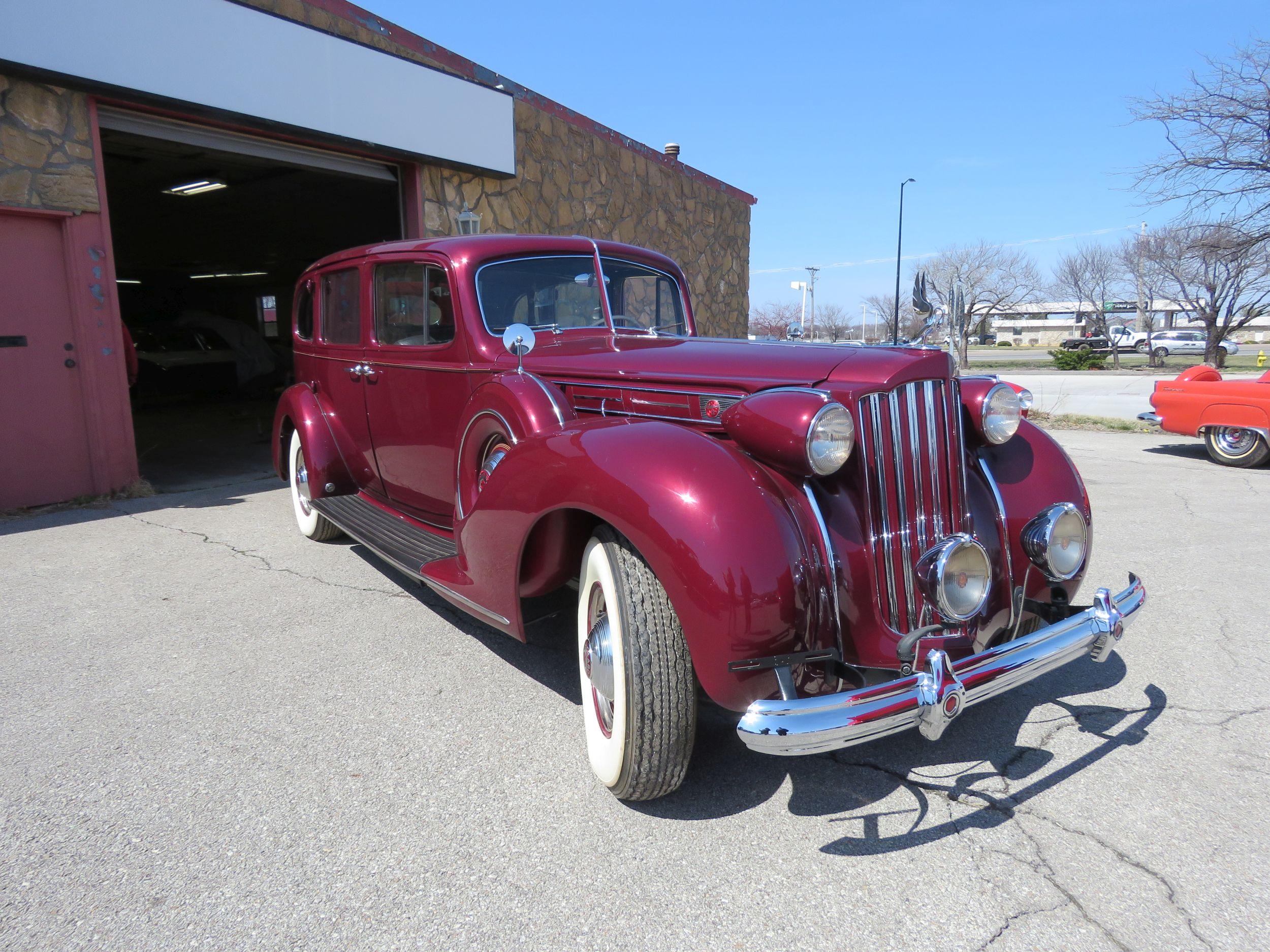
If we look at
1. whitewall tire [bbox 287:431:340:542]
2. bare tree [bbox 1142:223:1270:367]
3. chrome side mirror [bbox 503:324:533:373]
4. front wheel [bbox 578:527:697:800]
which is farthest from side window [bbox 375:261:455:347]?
bare tree [bbox 1142:223:1270:367]

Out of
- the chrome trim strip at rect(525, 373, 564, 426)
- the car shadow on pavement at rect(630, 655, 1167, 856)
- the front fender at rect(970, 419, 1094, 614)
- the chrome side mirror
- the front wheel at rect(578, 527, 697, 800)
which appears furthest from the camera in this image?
the chrome side mirror

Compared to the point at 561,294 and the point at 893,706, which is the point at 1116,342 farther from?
the point at 893,706

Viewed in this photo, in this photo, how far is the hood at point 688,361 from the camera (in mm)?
2459

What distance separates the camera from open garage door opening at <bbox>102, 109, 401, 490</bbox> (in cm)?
741

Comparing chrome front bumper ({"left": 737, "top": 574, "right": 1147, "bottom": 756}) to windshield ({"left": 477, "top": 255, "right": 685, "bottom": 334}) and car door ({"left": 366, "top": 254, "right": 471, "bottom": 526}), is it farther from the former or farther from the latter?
windshield ({"left": 477, "top": 255, "right": 685, "bottom": 334})

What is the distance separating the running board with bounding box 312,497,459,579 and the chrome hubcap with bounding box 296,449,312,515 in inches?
19.1

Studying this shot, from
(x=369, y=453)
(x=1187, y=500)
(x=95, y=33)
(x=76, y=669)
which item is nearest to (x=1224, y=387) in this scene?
(x=1187, y=500)

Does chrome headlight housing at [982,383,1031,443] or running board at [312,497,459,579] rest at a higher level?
chrome headlight housing at [982,383,1031,443]

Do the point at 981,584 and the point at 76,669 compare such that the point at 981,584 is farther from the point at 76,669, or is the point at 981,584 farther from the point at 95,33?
the point at 95,33

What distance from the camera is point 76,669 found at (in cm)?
317

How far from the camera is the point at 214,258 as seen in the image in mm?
16672

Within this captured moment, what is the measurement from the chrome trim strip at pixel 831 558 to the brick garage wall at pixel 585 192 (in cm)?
624

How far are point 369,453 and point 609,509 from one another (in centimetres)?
266

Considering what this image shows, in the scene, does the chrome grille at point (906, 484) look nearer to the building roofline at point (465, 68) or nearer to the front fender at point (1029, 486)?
the front fender at point (1029, 486)
